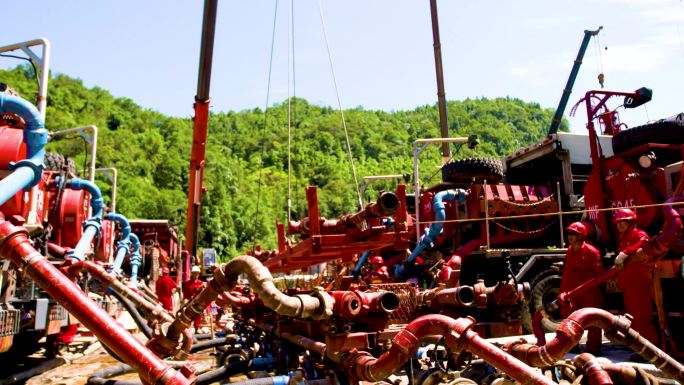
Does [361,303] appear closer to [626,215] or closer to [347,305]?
[347,305]

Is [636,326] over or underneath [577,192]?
underneath

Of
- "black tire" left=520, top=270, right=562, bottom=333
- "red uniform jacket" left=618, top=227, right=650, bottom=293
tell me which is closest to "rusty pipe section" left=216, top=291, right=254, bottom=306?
"black tire" left=520, top=270, right=562, bottom=333

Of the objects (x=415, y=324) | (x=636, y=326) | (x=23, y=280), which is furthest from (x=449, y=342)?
(x=23, y=280)

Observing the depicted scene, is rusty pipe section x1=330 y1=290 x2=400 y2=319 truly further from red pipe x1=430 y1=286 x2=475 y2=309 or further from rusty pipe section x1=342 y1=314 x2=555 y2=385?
red pipe x1=430 y1=286 x2=475 y2=309

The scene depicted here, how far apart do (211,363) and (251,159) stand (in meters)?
76.4

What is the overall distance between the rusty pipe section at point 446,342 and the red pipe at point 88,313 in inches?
48.0

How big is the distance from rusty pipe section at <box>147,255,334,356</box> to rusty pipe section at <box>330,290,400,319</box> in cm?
9

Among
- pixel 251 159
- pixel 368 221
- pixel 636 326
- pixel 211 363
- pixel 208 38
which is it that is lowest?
pixel 211 363

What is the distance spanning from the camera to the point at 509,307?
5164mm

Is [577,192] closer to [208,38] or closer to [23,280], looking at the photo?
[208,38]

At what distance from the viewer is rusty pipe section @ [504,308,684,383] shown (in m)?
3.59

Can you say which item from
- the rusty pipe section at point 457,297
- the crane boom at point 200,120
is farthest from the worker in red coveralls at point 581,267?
the crane boom at point 200,120

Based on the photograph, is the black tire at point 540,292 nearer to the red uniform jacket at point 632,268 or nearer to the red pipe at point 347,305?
the red uniform jacket at point 632,268

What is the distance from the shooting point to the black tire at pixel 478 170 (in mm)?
12000
